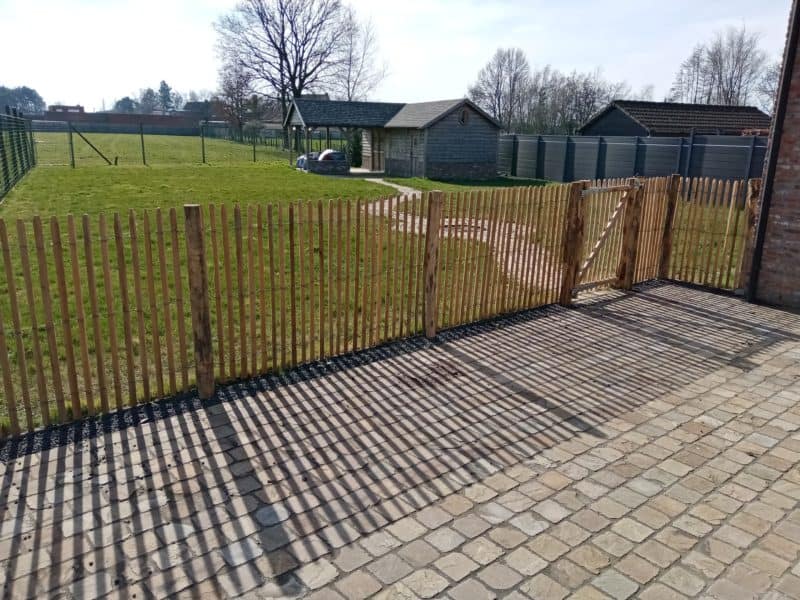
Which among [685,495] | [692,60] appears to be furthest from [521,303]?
[692,60]

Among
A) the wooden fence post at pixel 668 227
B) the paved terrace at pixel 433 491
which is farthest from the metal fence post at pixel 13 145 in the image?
the wooden fence post at pixel 668 227

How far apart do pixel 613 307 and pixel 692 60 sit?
210 ft

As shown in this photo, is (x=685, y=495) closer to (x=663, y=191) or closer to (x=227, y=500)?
(x=227, y=500)

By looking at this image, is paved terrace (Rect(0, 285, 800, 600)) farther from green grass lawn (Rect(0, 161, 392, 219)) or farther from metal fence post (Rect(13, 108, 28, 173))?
metal fence post (Rect(13, 108, 28, 173))

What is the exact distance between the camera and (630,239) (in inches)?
368

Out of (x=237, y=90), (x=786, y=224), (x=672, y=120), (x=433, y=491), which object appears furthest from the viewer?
(x=237, y=90)

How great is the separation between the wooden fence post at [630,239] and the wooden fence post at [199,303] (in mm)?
6576

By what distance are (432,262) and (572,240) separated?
8.30ft

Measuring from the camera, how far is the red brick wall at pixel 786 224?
27.4 ft

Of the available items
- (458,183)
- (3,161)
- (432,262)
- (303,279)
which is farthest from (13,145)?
(432,262)

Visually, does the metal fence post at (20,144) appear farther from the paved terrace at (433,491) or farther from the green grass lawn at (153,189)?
the paved terrace at (433,491)

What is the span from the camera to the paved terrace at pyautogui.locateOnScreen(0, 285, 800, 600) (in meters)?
3.21

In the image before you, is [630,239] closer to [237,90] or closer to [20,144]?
[20,144]

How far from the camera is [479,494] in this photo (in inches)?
157
